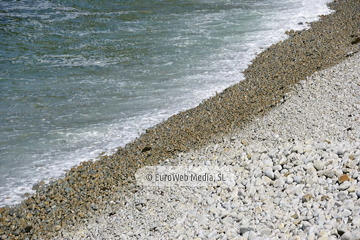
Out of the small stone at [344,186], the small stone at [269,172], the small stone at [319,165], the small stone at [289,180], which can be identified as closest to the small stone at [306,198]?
the small stone at [344,186]

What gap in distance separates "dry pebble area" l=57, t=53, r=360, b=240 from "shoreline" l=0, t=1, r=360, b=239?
0.49m

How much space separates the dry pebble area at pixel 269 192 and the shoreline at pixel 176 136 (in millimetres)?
492

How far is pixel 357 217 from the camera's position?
4.05m

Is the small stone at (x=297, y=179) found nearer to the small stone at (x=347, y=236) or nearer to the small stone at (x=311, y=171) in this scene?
the small stone at (x=311, y=171)

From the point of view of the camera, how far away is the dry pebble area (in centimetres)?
445

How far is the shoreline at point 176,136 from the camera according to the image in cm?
629

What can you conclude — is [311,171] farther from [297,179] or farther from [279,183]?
[279,183]

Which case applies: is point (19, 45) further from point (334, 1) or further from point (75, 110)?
point (334, 1)

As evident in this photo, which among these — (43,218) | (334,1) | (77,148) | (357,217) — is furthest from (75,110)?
(334,1)

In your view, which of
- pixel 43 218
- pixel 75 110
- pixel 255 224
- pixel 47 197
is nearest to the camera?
pixel 255 224

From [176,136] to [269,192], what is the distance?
3.49 meters

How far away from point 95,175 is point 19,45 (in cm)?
1188

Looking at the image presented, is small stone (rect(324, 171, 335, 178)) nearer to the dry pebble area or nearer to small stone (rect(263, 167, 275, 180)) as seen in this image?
the dry pebble area

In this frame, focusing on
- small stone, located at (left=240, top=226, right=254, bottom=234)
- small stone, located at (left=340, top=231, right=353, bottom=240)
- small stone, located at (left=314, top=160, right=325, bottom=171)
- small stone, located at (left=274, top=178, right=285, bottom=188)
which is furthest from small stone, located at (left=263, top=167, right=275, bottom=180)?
small stone, located at (left=340, top=231, right=353, bottom=240)
